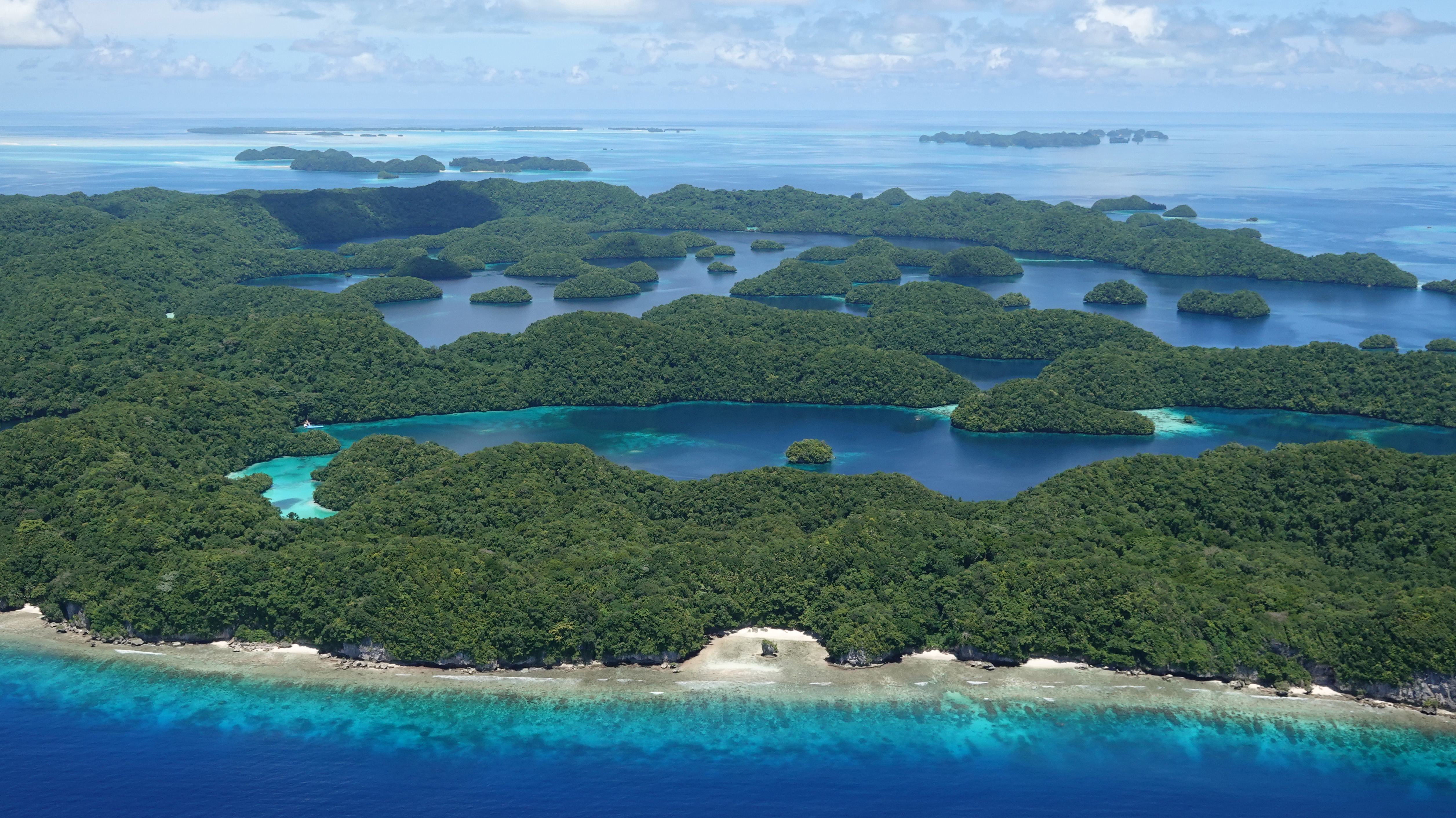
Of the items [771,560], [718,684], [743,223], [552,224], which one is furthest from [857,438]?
[743,223]

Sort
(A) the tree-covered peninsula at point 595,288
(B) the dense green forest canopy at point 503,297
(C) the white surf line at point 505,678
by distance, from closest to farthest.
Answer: (C) the white surf line at point 505,678, (B) the dense green forest canopy at point 503,297, (A) the tree-covered peninsula at point 595,288

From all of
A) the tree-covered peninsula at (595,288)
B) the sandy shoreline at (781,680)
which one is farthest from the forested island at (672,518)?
the tree-covered peninsula at (595,288)

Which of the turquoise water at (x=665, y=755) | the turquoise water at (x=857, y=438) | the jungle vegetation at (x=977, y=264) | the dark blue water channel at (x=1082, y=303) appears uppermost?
the jungle vegetation at (x=977, y=264)

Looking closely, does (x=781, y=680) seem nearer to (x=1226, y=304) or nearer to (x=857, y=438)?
(x=857, y=438)

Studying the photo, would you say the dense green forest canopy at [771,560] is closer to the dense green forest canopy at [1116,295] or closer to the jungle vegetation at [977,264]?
the dense green forest canopy at [1116,295]

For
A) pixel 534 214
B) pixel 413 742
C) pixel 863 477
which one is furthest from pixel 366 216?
pixel 413 742

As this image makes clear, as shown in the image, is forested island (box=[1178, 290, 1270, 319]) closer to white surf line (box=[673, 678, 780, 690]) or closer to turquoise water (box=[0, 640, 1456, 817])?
turquoise water (box=[0, 640, 1456, 817])

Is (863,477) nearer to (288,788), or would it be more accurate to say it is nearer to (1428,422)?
(288,788)
